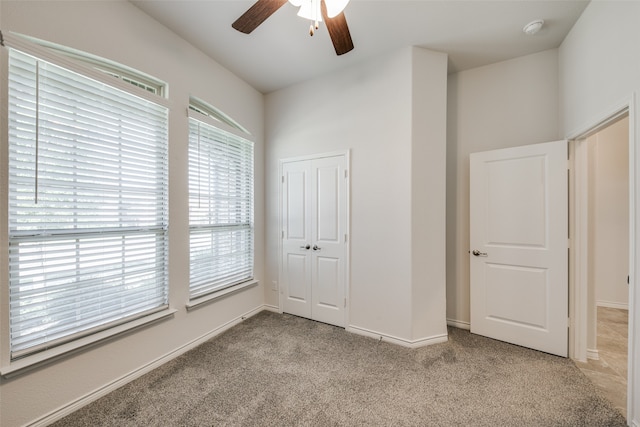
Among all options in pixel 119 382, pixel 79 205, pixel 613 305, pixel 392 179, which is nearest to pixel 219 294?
pixel 119 382

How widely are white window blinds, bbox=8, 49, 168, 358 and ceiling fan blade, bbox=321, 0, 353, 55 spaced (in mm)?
1624

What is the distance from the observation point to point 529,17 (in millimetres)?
2045

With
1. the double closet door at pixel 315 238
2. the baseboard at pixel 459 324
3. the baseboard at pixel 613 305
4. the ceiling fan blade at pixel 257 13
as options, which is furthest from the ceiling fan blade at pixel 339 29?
the baseboard at pixel 613 305

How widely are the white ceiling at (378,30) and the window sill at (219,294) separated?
8.35 feet

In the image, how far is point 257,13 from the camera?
147cm

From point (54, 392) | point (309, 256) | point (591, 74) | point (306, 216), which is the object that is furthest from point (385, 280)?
point (54, 392)

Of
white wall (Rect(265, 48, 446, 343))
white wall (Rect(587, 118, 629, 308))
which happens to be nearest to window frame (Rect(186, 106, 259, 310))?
white wall (Rect(265, 48, 446, 343))

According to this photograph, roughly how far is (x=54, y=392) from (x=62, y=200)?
122 centimetres

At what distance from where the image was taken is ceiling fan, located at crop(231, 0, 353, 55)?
4.44 feet

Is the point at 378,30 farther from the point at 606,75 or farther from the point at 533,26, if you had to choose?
the point at 606,75

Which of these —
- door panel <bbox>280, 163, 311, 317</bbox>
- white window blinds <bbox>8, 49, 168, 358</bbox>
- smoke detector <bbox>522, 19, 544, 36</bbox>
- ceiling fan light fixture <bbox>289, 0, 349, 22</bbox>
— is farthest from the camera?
door panel <bbox>280, 163, 311, 317</bbox>

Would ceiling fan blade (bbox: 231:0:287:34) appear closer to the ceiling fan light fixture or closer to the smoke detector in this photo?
the ceiling fan light fixture

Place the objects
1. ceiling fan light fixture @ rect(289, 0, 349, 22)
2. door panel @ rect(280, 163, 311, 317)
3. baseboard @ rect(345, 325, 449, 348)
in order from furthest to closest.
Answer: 1. door panel @ rect(280, 163, 311, 317)
2. baseboard @ rect(345, 325, 449, 348)
3. ceiling fan light fixture @ rect(289, 0, 349, 22)

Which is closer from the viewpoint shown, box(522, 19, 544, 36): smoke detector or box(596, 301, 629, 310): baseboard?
box(522, 19, 544, 36): smoke detector
